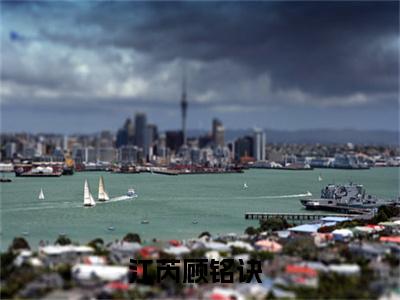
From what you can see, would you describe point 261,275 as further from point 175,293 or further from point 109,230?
point 109,230

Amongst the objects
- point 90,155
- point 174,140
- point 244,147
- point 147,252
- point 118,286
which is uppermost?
point 174,140

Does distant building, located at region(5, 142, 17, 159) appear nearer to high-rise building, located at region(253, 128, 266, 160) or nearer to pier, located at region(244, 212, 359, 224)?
high-rise building, located at region(253, 128, 266, 160)

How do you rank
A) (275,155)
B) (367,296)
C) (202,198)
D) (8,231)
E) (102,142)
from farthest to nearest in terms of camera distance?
1. (102,142)
2. (275,155)
3. (202,198)
4. (8,231)
5. (367,296)

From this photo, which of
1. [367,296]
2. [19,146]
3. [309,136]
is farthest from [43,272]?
[309,136]

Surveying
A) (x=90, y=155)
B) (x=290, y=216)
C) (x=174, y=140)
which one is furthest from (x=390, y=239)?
(x=174, y=140)

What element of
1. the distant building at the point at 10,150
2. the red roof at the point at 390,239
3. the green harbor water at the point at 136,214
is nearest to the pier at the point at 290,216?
the green harbor water at the point at 136,214

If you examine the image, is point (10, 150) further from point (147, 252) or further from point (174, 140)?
point (147, 252)

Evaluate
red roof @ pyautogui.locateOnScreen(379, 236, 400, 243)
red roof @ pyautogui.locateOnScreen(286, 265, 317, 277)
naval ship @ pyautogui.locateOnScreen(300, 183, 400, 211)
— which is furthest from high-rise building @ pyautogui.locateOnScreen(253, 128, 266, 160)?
red roof @ pyautogui.locateOnScreen(286, 265, 317, 277)
